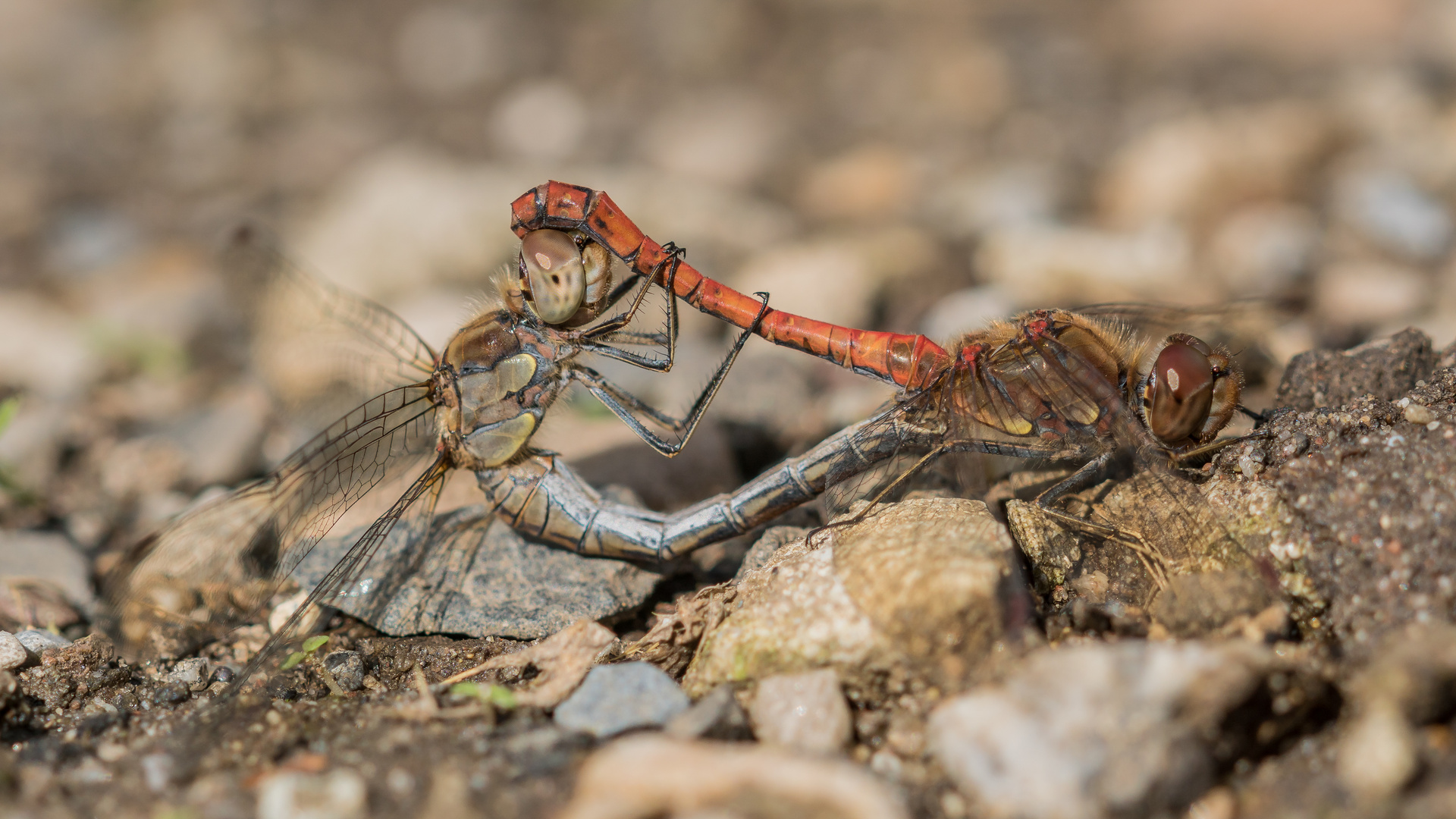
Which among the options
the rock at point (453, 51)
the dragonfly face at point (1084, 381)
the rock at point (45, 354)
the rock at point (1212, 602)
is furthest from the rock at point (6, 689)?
the rock at point (453, 51)

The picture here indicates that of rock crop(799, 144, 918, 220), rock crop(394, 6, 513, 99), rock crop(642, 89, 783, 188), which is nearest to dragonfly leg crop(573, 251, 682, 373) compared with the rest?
rock crop(799, 144, 918, 220)

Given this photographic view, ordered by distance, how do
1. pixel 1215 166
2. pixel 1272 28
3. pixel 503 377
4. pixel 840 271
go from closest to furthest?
pixel 503 377 < pixel 840 271 < pixel 1215 166 < pixel 1272 28

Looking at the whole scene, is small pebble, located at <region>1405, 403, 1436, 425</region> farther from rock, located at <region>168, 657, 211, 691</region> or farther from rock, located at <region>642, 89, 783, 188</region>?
rock, located at <region>642, 89, 783, 188</region>

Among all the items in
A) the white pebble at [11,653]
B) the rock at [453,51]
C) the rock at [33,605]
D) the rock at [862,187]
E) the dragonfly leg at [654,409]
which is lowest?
the white pebble at [11,653]

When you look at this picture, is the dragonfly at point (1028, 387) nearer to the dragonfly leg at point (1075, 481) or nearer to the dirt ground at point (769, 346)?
the dragonfly leg at point (1075, 481)

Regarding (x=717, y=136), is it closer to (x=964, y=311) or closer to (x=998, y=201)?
(x=998, y=201)

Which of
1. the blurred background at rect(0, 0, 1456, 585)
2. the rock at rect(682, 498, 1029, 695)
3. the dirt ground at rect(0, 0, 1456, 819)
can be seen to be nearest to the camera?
the dirt ground at rect(0, 0, 1456, 819)

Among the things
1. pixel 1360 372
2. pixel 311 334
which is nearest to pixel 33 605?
pixel 311 334
